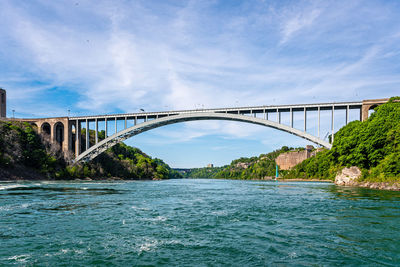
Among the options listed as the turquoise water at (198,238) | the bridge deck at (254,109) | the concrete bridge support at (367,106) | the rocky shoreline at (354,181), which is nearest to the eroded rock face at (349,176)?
the rocky shoreline at (354,181)

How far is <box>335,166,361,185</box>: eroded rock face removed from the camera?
25.0 m

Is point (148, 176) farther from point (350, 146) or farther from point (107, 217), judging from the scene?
point (107, 217)

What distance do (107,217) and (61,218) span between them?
138cm

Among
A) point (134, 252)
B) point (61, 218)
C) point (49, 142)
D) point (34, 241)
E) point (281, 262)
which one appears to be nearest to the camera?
point (281, 262)

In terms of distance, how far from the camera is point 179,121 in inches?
1671

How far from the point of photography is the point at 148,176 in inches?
2741

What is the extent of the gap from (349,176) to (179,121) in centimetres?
2488

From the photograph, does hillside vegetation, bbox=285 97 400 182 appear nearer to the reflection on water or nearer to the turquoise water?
the reflection on water

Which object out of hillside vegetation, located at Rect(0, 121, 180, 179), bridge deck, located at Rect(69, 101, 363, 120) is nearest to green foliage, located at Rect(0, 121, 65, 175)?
hillside vegetation, located at Rect(0, 121, 180, 179)

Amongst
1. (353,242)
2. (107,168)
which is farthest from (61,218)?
(107,168)

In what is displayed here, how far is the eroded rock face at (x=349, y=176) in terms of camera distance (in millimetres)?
25047

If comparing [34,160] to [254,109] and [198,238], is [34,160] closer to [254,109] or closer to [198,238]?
[254,109]

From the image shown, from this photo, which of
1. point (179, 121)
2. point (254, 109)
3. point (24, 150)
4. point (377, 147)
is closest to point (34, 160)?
point (24, 150)

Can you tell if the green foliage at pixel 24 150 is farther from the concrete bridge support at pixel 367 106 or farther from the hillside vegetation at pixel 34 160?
the concrete bridge support at pixel 367 106
